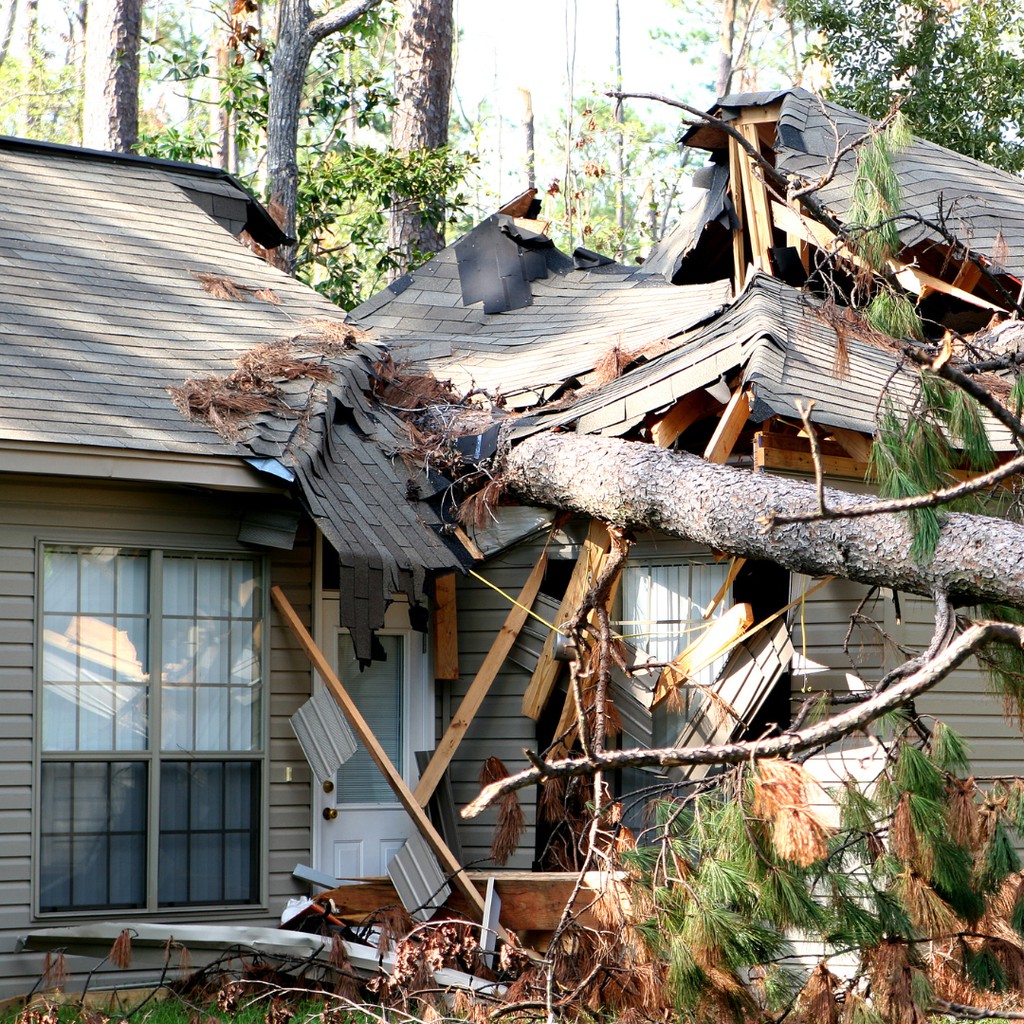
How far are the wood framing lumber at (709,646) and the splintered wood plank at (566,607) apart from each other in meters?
0.68

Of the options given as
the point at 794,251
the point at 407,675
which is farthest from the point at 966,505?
the point at 794,251

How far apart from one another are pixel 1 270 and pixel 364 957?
5.09 m

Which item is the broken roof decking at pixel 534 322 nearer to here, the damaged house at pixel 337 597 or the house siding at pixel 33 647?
the damaged house at pixel 337 597

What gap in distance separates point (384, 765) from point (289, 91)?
10.4 meters

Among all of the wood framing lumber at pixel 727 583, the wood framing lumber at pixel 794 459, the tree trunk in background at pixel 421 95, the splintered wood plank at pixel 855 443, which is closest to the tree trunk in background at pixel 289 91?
the tree trunk in background at pixel 421 95

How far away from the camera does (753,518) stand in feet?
19.0

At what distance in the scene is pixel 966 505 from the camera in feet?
18.1

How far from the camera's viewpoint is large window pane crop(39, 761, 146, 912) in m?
7.46

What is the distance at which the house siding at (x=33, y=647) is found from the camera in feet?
24.0

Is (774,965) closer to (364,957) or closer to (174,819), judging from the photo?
(364,957)

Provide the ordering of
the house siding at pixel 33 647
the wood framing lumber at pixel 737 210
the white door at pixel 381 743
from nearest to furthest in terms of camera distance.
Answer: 1. the house siding at pixel 33 647
2. the white door at pixel 381 743
3. the wood framing lumber at pixel 737 210

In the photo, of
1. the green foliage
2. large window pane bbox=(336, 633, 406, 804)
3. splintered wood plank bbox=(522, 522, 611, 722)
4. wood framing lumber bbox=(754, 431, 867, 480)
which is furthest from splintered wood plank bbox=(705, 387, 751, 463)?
the green foliage

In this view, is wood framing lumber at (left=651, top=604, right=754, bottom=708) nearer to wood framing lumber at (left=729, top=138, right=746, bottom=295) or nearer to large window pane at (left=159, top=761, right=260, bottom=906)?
large window pane at (left=159, top=761, right=260, bottom=906)

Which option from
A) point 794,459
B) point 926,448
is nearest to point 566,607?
point 794,459
